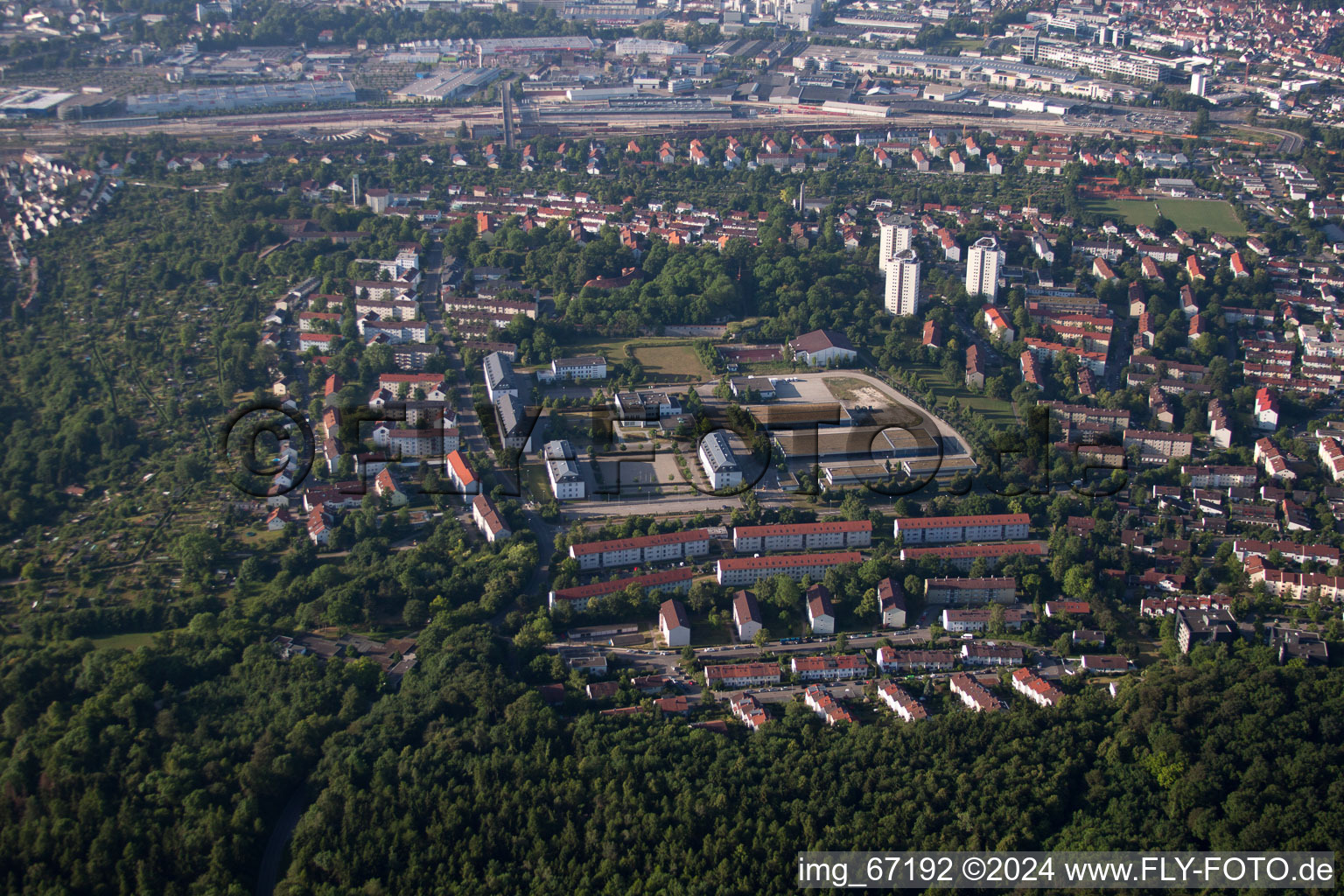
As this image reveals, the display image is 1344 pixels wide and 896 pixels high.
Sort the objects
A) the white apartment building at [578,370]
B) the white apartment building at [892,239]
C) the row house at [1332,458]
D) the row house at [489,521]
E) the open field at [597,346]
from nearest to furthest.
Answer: the row house at [489,521], the row house at [1332,458], the white apartment building at [578,370], the open field at [597,346], the white apartment building at [892,239]

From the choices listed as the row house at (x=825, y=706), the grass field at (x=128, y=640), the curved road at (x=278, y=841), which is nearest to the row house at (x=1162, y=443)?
the row house at (x=825, y=706)

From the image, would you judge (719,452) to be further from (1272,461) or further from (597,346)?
(1272,461)

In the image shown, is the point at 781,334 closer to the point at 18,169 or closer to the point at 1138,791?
the point at 1138,791

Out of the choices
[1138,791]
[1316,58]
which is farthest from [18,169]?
[1316,58]

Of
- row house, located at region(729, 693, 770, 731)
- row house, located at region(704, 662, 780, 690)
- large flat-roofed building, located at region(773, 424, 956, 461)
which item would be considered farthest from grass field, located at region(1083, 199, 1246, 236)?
row house, located at region(729, 693, 770, 731)

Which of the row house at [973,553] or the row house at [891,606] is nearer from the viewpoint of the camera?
the row house at [891,606]

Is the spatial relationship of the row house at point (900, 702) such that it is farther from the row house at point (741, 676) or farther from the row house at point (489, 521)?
the row house at point (489, 521)
